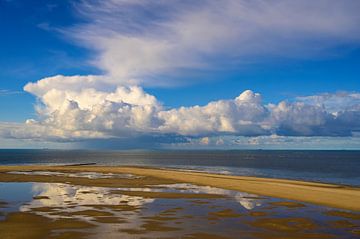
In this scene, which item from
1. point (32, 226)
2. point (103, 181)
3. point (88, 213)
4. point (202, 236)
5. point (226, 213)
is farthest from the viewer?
point (103, 181)

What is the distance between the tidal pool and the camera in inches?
734

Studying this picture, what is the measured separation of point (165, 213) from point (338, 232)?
10.6 metres

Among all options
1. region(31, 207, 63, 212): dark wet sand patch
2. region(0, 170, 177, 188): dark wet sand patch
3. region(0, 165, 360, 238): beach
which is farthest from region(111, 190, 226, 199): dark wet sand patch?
region(31, 207, 63, 212): dark wet sand patch

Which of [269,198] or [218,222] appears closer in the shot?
[218,222]

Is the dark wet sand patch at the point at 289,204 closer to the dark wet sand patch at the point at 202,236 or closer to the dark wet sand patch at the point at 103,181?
the dark wet sand patch at the point at 202,236

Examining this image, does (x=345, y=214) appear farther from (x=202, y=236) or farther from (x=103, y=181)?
(x=103, y=181)

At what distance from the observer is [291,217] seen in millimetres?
23484

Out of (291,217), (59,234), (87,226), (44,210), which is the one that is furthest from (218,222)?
(44,210)

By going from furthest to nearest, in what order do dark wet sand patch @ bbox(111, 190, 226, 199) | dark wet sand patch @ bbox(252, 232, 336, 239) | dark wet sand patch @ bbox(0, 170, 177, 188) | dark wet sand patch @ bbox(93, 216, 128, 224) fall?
dark wet sand patch @ bbox(0, 170, 177, 188) < dark wet sand patch @ bbox(111, 190, 226, 199) < dark wet sand patch @ bbox(93, 216, 128, 224) < dark wet sand patch @ bbox(252, 232, 336, 239)

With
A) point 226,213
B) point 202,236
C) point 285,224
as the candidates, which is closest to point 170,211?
point 226,213

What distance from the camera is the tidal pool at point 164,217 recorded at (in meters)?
18.7

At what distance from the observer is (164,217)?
22.6 meters

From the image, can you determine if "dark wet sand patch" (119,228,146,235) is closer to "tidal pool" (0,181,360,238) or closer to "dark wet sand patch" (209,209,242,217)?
"tidal pool" (0,181,360,238)

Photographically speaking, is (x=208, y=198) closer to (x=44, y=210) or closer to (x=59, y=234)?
(x=44, y=210)
